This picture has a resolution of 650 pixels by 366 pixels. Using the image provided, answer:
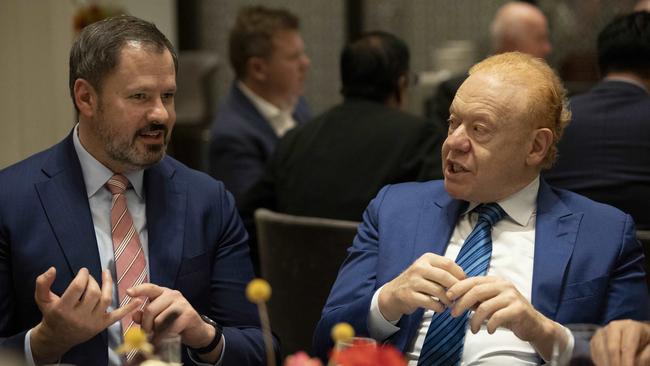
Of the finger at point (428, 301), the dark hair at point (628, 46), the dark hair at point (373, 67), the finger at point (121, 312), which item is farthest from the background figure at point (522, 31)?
the finger at point (121, 312)

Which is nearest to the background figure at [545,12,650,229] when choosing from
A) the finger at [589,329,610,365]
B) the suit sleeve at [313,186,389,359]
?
the suit sleeve at [313,186,389,359]

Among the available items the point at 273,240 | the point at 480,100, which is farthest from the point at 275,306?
the point at 480,100

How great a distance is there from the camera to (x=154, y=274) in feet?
7.60

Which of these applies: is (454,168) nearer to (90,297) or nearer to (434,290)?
(434,290)

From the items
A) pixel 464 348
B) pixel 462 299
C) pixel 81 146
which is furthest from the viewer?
pixel 81 146

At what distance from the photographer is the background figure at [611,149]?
322 centimetres

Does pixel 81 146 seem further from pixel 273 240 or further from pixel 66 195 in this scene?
pixel 273 240

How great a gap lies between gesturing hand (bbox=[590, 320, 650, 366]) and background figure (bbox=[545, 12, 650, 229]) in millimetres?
1395

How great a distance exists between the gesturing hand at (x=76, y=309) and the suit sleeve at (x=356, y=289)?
0.51m

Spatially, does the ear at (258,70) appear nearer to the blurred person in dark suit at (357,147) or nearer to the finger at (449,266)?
the blurred person in dark suit at (357,147)

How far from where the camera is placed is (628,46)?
11.1ft

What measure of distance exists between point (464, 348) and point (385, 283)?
23cm

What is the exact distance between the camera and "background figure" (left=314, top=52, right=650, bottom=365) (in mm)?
2225

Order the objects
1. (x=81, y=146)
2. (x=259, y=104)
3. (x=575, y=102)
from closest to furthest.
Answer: (x=81, y=146), (x=575, y=102), (x=259, y=104)
